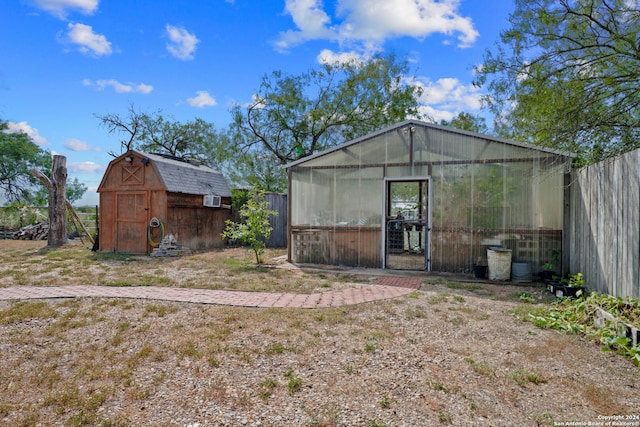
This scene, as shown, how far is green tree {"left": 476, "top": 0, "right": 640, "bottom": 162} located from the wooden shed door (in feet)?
33.4

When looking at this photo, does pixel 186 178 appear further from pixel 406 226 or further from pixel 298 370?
pixel 298 370

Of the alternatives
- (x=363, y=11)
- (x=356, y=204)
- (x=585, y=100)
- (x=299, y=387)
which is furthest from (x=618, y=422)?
(x=363, y=11)

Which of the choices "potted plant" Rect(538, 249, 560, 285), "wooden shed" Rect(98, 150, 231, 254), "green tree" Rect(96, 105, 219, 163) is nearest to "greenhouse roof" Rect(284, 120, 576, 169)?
"potted plant" Rect(538, 249, 560, 285)

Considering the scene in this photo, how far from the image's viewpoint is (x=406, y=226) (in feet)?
33.1

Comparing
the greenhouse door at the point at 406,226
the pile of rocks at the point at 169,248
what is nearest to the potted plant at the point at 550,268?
the greenhouse door at the point at 406,226

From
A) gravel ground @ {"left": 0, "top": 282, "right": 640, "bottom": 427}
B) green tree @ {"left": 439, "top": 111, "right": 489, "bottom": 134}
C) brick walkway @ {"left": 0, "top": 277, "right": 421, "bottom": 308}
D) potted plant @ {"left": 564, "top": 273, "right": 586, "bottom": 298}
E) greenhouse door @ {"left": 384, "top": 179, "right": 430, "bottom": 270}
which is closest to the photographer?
gravel ground @ {"left": 0, "top": 282, "right": 640, "bottom": 427}

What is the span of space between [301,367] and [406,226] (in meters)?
7.58

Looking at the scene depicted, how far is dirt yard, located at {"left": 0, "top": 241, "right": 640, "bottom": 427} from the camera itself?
2354mm

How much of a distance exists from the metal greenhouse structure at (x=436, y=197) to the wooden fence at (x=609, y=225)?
0.81 metres

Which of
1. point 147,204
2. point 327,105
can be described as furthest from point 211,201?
point 327,105

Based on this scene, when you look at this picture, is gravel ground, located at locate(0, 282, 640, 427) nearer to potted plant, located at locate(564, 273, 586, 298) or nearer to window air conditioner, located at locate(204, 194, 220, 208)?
potted plant, located at locate(564, 273, 586, 298)

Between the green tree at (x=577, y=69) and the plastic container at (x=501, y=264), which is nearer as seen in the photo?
the green tree at (x=577, y=69)

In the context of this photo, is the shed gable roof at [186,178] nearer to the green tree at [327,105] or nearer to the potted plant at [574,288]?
the green tree at [327,105]

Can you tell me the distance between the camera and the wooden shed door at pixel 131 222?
1096cm
